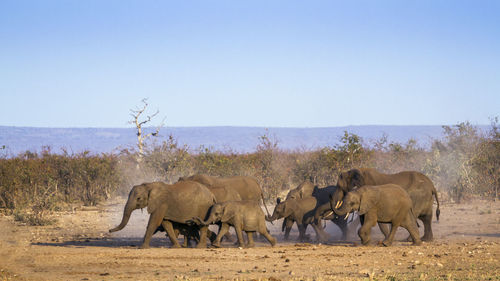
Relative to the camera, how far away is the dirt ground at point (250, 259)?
12375 millimetres

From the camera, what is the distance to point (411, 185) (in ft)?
59.4

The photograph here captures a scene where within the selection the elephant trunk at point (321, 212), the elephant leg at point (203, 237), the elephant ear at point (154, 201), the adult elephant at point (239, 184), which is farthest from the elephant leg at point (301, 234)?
the elephant ear at point (154, 201)

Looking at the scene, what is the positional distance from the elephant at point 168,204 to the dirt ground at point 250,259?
570 millimetres

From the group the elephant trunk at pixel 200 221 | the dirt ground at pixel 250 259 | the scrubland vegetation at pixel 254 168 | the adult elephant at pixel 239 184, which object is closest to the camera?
the dirt ground at pixel 250 259

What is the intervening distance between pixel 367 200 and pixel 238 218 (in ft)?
9.49

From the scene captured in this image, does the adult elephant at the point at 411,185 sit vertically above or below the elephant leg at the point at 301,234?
above

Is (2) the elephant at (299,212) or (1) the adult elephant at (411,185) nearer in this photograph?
(1) the adult elephant at (411,185)

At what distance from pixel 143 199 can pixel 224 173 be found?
1465 centimetres

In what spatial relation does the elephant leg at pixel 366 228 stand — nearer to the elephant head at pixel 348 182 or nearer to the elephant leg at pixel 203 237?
the elephant head at pixel 348 182

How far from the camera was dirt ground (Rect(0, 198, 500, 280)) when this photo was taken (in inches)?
487

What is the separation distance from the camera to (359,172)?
18.9m

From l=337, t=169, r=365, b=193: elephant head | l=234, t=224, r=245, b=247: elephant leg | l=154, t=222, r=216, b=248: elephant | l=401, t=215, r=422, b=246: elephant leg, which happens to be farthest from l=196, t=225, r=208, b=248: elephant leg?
l=401, t=215, r=422, b=246: elephant leg

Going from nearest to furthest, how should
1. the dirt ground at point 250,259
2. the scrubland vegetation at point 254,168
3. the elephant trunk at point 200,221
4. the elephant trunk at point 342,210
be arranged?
the dirt ground at point 250,259
the elephant trunk at point 200,221
the elephant trunk at point 342,210
the scrubland vegetation at point 254,168

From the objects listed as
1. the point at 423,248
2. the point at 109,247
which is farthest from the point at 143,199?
the point at 423,248
